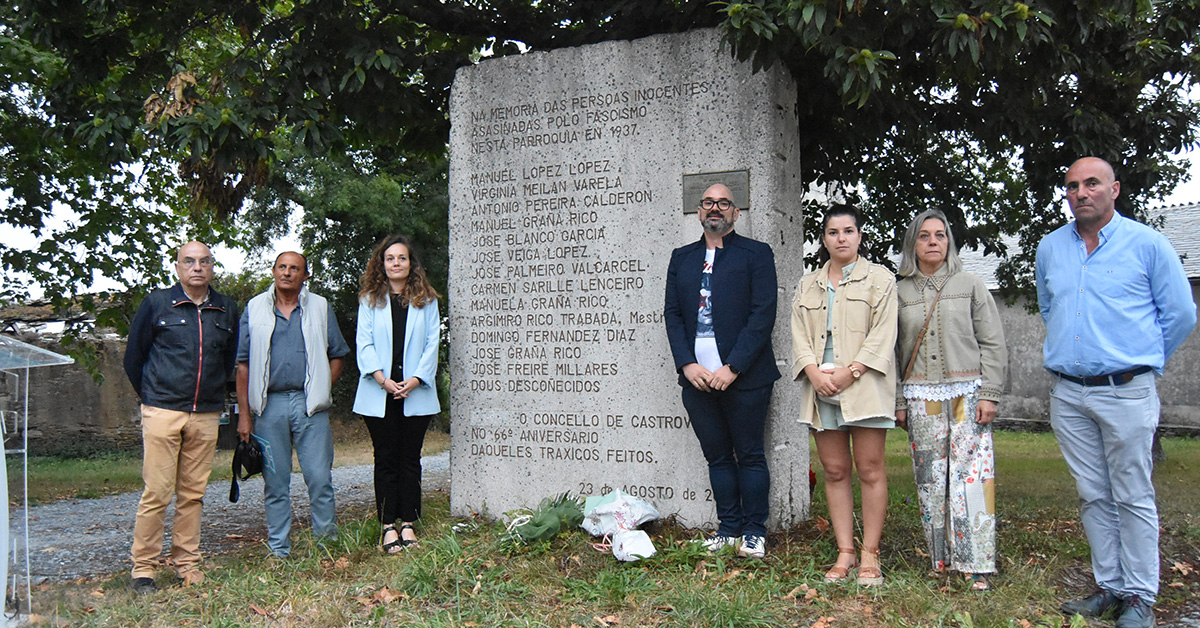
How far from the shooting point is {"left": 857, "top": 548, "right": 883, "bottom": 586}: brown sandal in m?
4.46

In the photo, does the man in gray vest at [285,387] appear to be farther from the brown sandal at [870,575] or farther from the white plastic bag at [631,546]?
the brown sandal at [870,575]

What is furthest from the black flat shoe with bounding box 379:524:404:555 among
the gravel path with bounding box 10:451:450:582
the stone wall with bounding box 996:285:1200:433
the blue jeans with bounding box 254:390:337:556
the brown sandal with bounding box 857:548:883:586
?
the stone wall with bounding box 996:285:1200:433

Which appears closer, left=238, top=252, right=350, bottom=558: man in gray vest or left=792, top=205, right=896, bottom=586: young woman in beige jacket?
left=792, top=205, right=896, bottom=586: young woman in beige jacket

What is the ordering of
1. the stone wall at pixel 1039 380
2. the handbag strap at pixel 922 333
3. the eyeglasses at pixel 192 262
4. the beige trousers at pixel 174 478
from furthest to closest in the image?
the stone wall at pixel 1039 380, the eyeglasses at pixel 192 262, the beige trousers at pixel 174 478, the handbag strap at pixel 922 333

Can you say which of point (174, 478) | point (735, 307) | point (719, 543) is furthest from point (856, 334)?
point (174, 478)

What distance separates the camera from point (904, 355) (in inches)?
179

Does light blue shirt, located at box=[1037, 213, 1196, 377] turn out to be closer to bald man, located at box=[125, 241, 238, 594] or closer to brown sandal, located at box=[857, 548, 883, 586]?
brown sandal, located at box=[857, 548, 883, 586]

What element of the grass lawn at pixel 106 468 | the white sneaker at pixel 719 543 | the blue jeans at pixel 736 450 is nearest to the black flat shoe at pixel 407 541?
the white sneaker at pixel 719 543

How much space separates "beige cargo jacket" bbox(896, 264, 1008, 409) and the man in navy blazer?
0.76 meters

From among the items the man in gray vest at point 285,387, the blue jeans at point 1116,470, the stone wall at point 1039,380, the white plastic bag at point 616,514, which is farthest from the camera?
the stone wall at point 1039,380

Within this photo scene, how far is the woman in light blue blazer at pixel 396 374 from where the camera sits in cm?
547

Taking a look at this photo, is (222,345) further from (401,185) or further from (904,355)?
(401,185)

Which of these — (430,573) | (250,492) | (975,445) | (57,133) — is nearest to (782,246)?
(975,445)

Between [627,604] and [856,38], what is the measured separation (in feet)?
9.43
